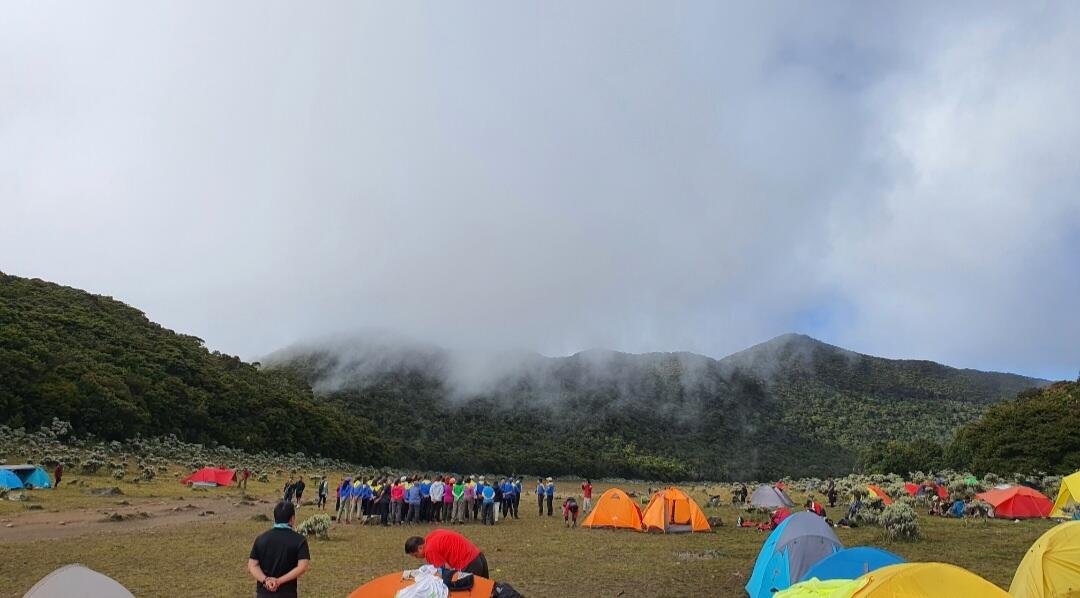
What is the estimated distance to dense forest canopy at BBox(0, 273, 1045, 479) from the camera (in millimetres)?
43344

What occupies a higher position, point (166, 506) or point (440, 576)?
point (440, 576)

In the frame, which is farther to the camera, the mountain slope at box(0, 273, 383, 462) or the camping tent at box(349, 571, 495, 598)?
the mountain slope at box(0, 273, 383, 462)

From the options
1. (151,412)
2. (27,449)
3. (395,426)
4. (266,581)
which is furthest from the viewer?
(395,426)

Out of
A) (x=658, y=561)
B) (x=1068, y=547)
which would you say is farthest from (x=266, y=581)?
(x=658, y=561)

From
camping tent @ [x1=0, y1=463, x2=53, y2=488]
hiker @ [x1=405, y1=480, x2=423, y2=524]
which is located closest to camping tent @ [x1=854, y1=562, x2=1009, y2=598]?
hiker @ [x1=405, y1=480, x2=423, y2=524]

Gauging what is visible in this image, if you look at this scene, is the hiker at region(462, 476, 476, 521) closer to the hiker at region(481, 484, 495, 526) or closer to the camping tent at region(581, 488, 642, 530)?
the hiker at region(481, 484, 495, 526)

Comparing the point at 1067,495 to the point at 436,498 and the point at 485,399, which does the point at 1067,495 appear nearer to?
the point at 436,498

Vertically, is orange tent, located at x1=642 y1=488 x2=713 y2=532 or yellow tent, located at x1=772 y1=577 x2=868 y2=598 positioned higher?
yellow tent, located at x1=772 y1=577 x2=868 y2=598

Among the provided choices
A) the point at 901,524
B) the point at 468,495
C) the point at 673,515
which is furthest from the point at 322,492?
the point at 901,524

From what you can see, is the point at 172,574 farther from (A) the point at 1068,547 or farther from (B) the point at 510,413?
(B) the point at 510,413

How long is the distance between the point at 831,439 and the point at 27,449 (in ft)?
291

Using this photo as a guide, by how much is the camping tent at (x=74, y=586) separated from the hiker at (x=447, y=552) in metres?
2.90

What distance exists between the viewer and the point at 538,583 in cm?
1177

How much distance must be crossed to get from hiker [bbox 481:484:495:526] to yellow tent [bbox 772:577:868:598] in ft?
53.3
